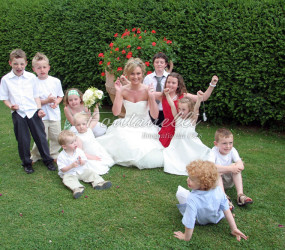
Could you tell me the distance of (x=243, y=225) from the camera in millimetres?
3186

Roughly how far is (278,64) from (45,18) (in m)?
6.90

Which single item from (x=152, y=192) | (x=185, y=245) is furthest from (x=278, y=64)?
(x=185, y=245)

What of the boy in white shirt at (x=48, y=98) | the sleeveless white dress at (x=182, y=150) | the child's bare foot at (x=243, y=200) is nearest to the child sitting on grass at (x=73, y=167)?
the boy in white shirt at (x=48, y=98)

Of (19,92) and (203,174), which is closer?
(203,174)

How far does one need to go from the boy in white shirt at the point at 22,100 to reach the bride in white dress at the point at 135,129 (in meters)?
1.17

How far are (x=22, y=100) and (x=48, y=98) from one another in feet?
1.32

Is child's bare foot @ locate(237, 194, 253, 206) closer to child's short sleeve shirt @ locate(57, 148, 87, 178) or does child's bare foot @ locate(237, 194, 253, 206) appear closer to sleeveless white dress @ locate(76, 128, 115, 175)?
sleeveless white dress @ locate(76, 128, 115, 175)

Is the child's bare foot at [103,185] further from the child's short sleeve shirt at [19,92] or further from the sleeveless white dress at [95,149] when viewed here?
the child's short sleeve shirt at [19,92]

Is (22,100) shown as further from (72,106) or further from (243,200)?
(243,200)

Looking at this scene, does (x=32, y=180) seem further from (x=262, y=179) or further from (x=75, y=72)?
(x=75, y=72)

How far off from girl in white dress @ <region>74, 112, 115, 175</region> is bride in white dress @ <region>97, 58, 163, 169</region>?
0.17 meters

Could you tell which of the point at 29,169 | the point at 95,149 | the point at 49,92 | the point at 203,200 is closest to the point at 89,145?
the point at 95,149

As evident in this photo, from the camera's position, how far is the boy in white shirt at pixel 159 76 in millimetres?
5617

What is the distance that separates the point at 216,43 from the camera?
250 inches
